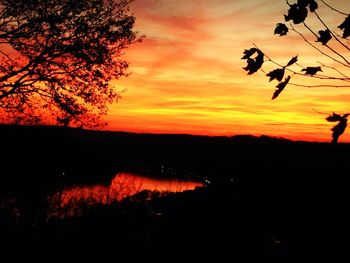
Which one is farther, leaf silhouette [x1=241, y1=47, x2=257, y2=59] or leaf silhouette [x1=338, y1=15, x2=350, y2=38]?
leaf silhouette [x1=241, y1=47, x2=257, y2=59]

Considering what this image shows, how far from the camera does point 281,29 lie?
4.13 meters

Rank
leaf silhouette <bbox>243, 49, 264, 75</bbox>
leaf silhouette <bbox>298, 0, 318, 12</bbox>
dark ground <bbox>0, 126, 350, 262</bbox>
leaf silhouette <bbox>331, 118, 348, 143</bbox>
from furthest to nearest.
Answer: dark ground <bbox>0, 126, 350, 262</bbox>, leaf silhouette <bbox>243, 49, 264, 75</bbox>, leaf silhouette <bbox>298, 0, 318, 12</bbox>, leaf silhouette <bbox>331, 118, 348, 143</bbox>

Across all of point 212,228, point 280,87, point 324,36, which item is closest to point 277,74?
point 280,87

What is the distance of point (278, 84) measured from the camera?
12.8 feet

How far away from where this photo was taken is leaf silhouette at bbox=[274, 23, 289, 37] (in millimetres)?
4125

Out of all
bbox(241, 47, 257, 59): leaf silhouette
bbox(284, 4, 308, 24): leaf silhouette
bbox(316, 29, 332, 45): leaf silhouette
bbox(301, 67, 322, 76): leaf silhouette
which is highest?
bbox(284, 4, 308, 24): leaf silhouette

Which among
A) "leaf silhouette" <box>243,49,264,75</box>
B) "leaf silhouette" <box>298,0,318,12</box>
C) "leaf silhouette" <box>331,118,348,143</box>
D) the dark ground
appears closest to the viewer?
"leaf silhouette" <box>331,118,348,143</box>

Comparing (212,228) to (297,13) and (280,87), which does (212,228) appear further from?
(297,13)

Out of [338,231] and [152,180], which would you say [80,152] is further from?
[338,231]

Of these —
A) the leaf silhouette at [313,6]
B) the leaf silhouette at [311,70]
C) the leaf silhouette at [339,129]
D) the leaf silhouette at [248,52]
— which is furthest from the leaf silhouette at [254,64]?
the leaf silhouette at [339,129]

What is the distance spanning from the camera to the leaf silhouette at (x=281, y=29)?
4.12 meters

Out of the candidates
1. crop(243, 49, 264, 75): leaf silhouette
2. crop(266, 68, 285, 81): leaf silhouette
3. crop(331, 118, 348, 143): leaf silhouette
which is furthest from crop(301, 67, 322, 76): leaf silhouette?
crop(331, 118, 348, 143): leaf silhouette

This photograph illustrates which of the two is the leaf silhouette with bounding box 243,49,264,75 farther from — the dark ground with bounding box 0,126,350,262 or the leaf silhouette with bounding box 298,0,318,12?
the dark ground with bounding box 0,126,350,262

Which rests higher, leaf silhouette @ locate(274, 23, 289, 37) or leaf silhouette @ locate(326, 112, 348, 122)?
leaf silhouette @ locate(274, 23, 289, 37)
